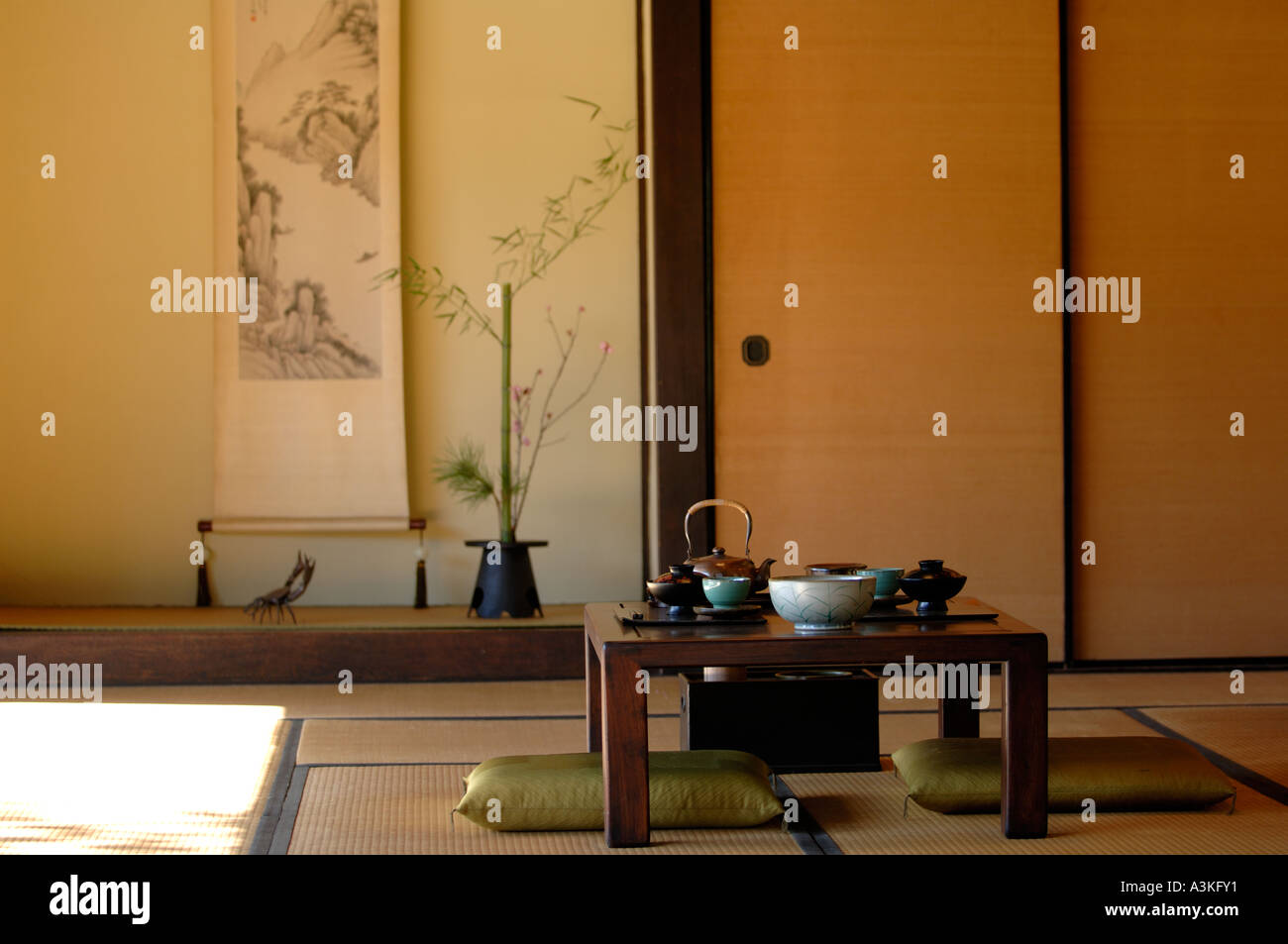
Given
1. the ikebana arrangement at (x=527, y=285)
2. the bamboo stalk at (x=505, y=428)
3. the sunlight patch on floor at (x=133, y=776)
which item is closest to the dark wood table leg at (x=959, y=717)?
the sunlight patch on floor at (x=133, y=776)

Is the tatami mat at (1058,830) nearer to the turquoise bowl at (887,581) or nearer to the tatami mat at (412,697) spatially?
the turquoise bowl at (887,581)

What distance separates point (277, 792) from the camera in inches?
113

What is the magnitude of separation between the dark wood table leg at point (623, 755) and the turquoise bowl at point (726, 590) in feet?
0.99

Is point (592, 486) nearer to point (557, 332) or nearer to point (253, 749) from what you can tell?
point (557, 332)

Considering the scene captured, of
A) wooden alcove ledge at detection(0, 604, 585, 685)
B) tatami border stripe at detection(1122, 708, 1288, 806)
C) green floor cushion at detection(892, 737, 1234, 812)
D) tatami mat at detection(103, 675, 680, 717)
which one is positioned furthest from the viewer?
wooden alcove ledge at detection(0, 604, 585, 685)

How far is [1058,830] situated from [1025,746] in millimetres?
209

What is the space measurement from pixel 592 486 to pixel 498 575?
0.68m

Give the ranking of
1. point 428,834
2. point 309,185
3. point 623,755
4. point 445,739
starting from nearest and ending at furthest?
point 623,755 → point 428,834 → point 445,739 → point 309,185

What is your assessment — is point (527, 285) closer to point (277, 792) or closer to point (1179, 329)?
point (1179, 329)

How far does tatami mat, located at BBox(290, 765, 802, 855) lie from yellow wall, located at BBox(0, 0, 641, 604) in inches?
86.8

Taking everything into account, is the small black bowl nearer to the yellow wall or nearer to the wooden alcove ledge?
the wooden alcove ledge

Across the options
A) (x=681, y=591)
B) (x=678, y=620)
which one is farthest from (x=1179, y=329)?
(x=678, y=620)

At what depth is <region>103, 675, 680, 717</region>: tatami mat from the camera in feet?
12.6

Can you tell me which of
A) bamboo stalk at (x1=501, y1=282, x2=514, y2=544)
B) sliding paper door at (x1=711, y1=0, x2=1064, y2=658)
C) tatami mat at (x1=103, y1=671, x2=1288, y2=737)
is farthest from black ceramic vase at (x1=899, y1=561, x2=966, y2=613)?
bamboo stalk at (x1=501, y1=282, x2=514, y2=544)
